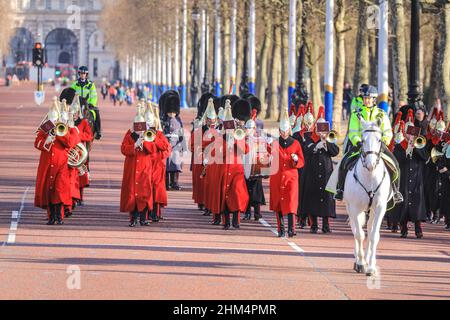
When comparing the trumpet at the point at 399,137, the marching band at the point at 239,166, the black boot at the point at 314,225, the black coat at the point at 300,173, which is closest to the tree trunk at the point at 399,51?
the marching band at the point at 239,166

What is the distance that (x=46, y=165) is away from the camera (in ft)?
71.1

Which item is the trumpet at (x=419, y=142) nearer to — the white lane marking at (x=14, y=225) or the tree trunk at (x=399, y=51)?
the white lane marking at (x=14, y=225)

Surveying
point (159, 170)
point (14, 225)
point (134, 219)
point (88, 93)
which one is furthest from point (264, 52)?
point (14, 225)

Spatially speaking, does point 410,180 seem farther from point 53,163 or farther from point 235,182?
point 53,163

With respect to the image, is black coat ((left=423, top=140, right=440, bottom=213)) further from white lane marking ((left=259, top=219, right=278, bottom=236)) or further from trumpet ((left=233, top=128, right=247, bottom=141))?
trumpet ((left=233, top=128, right=247, bottom=141))

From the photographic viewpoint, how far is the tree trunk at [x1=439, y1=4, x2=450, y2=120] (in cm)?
3569

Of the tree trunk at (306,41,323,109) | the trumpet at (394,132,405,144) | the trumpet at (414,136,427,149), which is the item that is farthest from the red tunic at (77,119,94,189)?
the tree trunk at (306,41,323,109)

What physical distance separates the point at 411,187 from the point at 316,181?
1400 millimetres

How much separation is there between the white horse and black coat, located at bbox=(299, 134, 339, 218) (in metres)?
4.39

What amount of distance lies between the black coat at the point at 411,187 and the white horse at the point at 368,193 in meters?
4.14

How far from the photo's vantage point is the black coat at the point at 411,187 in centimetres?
2083
